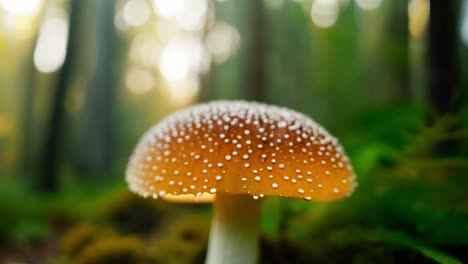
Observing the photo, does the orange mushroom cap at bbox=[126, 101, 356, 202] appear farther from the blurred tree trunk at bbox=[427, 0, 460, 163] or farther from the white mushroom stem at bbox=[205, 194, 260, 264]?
the blurred tree trunk at bbox=[427, 0, 460, 163]

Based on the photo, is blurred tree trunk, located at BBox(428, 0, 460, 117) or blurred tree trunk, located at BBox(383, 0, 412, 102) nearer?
blurred tree trunk, located at BBox(428, 0, 460, 117)

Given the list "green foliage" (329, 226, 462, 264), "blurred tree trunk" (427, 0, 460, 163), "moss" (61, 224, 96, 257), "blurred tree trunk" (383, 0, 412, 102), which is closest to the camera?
"green foliage" (329, 226, 462, 264)

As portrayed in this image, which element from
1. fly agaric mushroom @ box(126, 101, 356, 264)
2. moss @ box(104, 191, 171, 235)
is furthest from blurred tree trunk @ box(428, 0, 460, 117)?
moss @ box(104, 191, 171, 235)

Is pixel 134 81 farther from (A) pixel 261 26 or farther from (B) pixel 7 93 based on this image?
(A) pixel 261 26

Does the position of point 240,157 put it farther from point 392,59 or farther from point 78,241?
point 392,59

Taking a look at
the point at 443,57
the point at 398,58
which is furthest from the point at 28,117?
the point at 443,57

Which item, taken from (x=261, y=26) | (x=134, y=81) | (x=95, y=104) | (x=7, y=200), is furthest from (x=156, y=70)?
(x=7, y=200)

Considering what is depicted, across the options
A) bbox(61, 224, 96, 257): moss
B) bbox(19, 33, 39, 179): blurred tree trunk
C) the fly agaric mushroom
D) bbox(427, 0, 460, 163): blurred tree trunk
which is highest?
bbox(427, 0, 460, 163): blurred tree trunk
